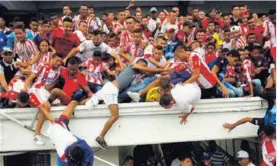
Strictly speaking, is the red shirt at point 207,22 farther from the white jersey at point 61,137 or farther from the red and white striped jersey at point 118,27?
the white jersey at point 61,137

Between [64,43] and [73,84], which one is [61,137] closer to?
[73,84]

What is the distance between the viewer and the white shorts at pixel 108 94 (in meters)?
6.95

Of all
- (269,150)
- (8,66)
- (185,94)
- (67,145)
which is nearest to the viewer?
(67,145)

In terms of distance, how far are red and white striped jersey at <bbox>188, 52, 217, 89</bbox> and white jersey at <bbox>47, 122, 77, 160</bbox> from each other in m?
1.76

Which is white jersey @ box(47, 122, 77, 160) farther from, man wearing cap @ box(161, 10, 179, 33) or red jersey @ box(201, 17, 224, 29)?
red jersey @ box(201, 17, 224, 29)

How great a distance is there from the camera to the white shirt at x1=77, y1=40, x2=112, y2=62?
8062mm

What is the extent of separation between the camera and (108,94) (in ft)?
22.9

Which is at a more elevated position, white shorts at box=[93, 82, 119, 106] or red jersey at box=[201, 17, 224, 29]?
red jersey at box=[201, 17, 224, 29]

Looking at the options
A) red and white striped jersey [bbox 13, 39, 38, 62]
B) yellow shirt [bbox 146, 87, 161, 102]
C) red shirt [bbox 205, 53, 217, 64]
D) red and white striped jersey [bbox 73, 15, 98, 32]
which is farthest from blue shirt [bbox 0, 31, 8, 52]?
red shirt [bbox 205, 53, 217, 64]

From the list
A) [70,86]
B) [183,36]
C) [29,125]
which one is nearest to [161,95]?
[70,86]

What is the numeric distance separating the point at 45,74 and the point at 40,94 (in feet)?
1.22

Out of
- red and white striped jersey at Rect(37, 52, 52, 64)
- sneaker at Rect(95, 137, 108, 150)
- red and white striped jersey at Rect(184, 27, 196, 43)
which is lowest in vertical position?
sneaker at Rect(95, 137, 108, 150)

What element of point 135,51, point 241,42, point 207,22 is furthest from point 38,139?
point 207,22

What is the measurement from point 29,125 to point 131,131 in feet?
4.35
